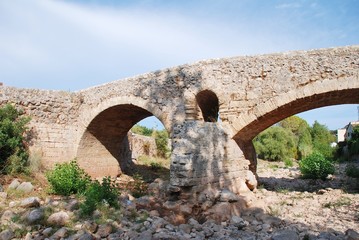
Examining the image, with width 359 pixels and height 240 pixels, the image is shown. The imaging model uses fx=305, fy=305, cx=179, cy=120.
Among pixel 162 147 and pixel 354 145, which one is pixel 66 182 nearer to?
pixel 162 147

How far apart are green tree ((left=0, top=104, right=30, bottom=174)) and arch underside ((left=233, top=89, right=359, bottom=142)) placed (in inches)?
233

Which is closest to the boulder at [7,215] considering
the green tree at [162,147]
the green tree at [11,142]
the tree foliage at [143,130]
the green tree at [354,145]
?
the green tree at [11,142]

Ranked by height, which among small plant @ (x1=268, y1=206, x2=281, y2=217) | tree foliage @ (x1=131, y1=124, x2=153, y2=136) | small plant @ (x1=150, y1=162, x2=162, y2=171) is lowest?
small plant @ (x1=268, y1=206, x2=281, y2=217)

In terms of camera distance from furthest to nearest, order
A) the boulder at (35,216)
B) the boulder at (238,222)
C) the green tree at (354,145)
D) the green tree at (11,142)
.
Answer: the green tree at (354,145)
the green tree at (11,142)
the boulder at (238,222)
the boulder at (35,216)

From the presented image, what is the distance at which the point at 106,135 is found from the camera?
11766mm

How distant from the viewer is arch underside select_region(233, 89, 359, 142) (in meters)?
6.94

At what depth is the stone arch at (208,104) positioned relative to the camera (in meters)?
8.54

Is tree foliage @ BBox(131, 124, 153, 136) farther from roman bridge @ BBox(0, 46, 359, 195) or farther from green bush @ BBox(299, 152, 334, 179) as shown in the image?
green bush @ BBox(299, 152, 334, 179)

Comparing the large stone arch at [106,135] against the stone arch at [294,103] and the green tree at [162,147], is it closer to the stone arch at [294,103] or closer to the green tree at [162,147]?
the stone arch at [294,103]

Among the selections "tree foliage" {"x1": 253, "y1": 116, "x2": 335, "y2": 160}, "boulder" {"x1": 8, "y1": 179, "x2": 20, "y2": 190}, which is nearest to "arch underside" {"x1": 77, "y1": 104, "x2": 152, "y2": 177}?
"boulder" {"x1": 8, "y1": 179, "x2": 20, "y2": 190}

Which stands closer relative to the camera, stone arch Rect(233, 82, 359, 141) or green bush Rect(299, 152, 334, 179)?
stone arch Rect(233, 82, 359, 141)

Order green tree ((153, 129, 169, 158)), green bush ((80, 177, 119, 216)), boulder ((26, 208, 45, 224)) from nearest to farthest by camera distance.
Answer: boulder ((26, 208, 45, 224))
green bush ((80, 177, 119, 216))
green tree ((153, 129, 169, 158))

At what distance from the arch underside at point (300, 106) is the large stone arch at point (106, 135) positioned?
3.52 m

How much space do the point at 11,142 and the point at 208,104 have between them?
5.62 metres
